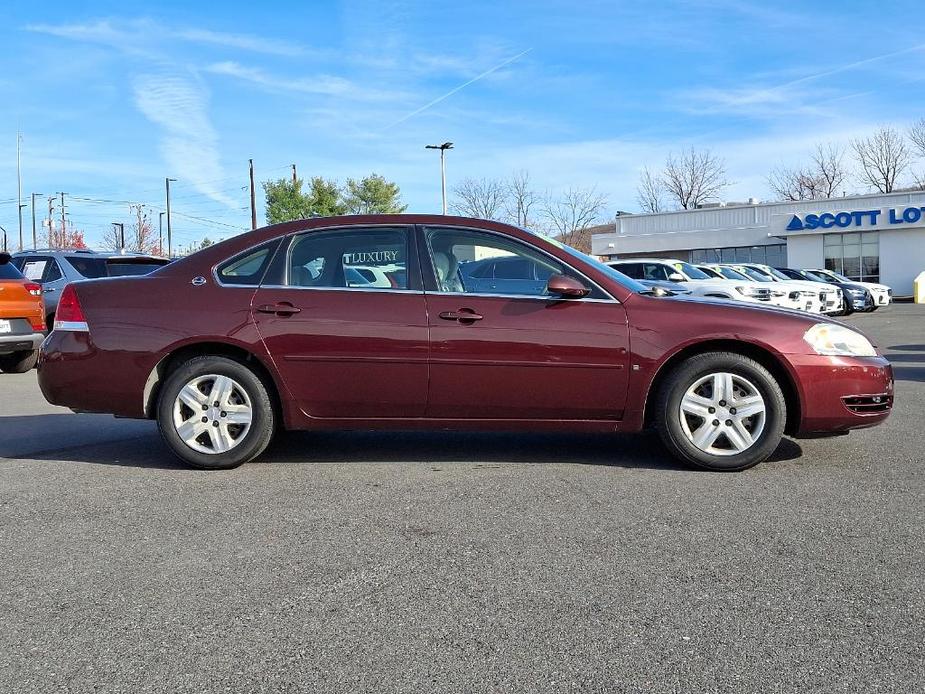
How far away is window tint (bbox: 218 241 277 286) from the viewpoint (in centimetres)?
561

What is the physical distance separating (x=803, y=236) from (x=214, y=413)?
43788 mm

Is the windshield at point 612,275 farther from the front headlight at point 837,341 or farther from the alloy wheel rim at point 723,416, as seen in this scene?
the front headlight at point 837,341

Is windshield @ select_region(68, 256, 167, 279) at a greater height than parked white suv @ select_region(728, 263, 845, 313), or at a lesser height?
greater

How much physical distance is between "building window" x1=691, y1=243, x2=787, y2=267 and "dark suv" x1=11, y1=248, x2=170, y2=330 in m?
39.6

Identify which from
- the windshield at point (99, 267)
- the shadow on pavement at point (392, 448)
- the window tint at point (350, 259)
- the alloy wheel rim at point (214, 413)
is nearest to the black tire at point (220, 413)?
the alloy wheel rim at point (214, 413)

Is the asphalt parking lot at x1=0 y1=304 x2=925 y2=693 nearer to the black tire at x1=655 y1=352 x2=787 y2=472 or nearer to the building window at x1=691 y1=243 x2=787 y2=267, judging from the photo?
the black tire at x1=655 y1=352 x2=787 y2=472

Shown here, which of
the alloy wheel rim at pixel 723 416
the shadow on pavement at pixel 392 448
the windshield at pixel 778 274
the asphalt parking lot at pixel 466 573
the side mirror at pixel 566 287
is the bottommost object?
the asphalt parking lot at pixel 466 573

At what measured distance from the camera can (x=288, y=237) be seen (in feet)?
18.7

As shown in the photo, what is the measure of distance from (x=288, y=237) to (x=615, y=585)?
10.6 ft

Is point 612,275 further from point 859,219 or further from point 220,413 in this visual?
point 859,219

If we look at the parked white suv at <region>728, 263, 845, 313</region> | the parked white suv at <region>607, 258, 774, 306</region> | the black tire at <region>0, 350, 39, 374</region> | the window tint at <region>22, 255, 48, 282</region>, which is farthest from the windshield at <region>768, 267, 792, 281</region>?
the black tire at <region>0, 350, 39, 374</region>

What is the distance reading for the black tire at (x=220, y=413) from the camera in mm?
5500

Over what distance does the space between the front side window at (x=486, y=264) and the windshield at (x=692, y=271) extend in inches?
661

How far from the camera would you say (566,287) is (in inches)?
209
